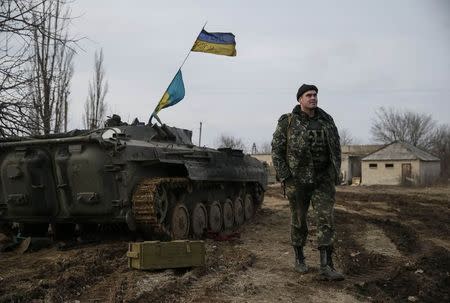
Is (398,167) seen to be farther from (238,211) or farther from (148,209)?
(148,209)

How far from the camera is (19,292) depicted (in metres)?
5.38

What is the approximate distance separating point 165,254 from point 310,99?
90.1 inches

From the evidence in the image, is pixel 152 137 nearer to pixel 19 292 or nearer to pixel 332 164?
pixel 332 164

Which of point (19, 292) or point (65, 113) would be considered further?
point (65, 113)

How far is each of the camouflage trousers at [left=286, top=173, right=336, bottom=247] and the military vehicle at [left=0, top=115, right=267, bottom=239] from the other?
7.34ft

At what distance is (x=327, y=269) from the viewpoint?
618cm

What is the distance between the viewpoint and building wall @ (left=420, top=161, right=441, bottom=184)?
42.1 metres

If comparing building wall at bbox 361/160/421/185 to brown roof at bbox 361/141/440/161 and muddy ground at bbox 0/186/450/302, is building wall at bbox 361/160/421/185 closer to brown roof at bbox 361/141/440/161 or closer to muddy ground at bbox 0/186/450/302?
brown roof at bbox 361/141/440/161

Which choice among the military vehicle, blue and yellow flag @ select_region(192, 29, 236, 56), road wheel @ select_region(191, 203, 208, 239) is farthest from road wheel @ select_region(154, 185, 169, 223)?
blue and yellow flag @ select_region(192, 29, 236, 56)

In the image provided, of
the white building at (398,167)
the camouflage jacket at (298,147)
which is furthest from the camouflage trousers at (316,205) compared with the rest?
the white building at (398,167)

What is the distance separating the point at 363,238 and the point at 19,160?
556 centimetres

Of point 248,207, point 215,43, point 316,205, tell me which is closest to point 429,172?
point 215,43

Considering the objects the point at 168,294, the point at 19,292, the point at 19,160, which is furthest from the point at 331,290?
the point at 19,160

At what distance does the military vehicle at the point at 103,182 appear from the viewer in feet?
27.1
